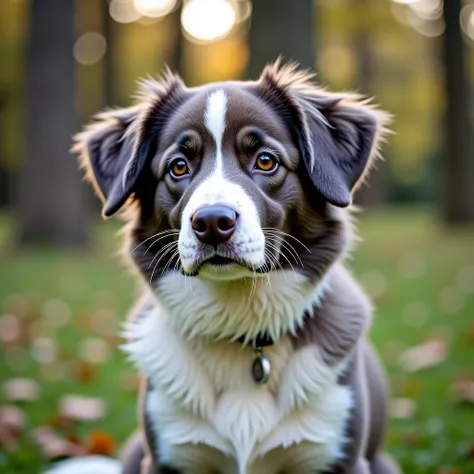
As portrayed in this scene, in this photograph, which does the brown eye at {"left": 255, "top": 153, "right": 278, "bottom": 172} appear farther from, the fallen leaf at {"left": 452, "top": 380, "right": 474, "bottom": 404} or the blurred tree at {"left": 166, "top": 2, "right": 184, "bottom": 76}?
the blurred tree at {"left": 166, "top": 2, "right": 184, "bottom": 76}

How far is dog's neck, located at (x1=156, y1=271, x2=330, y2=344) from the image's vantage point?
333 cm

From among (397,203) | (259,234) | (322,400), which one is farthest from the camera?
(397,203)

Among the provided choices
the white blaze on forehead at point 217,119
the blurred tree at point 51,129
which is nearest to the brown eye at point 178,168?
the white blaze on forehead at point 217,119

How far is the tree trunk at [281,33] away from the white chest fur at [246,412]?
19.4 ft

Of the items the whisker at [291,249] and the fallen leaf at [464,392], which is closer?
the whisker at [291,249]

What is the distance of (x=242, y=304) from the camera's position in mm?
3367

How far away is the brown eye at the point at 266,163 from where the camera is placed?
3.21m

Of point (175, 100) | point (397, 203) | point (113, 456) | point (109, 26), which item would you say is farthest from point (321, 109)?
point (397, 203)

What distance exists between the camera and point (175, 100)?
3506mm

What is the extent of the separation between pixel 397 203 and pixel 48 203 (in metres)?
25.3

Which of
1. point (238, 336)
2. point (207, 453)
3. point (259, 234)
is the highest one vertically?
point (259, 234)

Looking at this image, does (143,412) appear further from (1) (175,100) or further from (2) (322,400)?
(1) (175,100)

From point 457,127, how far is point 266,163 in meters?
13.2

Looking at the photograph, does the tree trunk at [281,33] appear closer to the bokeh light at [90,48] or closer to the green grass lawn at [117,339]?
the green grass lawn at [117,339]
